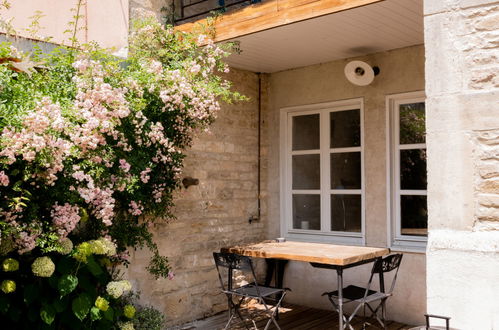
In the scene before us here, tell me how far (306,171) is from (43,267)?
12.7 ft

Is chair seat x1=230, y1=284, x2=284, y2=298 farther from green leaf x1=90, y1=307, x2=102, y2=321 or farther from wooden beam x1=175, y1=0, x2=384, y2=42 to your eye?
wooden beam x1=175, y1=0, x2=384, y2=42

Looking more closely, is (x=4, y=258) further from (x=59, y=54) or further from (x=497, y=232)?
(x=497, y=232)

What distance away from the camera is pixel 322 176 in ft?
21.6

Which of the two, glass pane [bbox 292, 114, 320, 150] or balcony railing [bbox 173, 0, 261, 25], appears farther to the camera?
glass pane [bbox 292, 114, 320, 150]

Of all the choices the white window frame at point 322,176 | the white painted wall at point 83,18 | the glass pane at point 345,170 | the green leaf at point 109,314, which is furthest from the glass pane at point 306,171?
the green leaf at point 109,314

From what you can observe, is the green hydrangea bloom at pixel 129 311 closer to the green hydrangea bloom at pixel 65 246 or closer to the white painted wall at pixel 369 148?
the green hydrangea bloom at pixel 65 246

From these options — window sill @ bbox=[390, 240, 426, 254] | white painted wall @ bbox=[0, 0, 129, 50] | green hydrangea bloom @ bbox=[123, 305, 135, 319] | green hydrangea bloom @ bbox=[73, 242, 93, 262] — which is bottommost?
green hydrangea bloom @ bbox=[123, 305, 135, 319]

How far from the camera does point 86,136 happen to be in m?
3.73

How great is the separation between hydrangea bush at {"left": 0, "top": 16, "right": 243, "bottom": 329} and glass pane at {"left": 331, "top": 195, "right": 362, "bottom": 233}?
2.18m

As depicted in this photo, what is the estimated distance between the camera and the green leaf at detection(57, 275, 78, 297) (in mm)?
3895

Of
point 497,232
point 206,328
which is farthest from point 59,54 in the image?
Answer: point 497,232

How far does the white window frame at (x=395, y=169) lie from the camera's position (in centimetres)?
587

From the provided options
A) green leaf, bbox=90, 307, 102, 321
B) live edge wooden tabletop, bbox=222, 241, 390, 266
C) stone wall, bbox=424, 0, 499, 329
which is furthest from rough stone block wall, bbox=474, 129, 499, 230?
green leaf, bbox=90, 307, 102, 321

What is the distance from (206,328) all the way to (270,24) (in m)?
3.30
